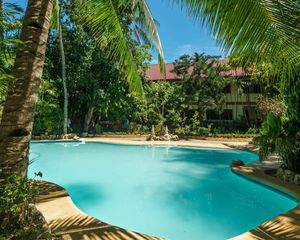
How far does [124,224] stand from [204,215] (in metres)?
1.98

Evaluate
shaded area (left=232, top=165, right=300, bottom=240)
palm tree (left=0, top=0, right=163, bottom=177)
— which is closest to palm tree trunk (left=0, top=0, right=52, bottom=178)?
palm tree (left=0, top=0, right=163, bottom=177)

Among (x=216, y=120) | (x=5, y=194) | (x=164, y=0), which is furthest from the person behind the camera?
(x=216, y=120)

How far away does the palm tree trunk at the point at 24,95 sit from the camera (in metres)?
2.96

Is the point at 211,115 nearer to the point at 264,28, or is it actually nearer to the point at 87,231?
the point at 87,231

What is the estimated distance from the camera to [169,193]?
8633 mm

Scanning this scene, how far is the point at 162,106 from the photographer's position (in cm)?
2495

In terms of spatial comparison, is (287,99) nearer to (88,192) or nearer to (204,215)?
(204,215)

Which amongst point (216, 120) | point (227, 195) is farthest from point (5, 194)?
point (216, 120)

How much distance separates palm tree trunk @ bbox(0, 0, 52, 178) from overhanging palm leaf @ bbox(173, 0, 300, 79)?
6.47 feet

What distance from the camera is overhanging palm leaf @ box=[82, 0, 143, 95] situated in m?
4.43

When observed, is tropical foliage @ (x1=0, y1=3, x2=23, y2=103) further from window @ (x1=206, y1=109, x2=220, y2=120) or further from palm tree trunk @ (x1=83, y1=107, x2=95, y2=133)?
window @ (x1=206, y1=109, x2=220, y2=120)

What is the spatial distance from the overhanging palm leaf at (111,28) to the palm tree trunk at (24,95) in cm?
133

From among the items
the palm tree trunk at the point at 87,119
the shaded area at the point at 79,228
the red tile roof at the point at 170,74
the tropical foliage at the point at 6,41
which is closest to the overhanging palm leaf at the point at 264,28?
the tropical foliage at the point at 6,41

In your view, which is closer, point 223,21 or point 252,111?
point 223,21
